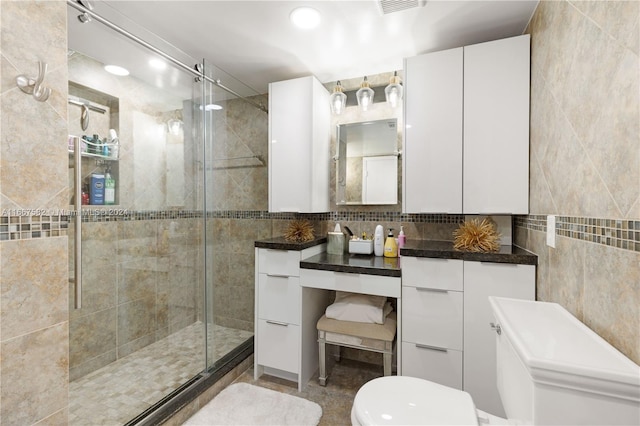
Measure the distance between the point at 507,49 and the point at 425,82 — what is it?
467 millimetres

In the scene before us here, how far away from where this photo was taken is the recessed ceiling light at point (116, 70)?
1.62 m

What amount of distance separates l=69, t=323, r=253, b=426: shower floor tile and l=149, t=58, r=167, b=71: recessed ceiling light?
1.78m

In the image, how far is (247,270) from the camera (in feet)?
8.13

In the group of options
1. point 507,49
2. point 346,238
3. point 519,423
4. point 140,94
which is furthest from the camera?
point 346,238

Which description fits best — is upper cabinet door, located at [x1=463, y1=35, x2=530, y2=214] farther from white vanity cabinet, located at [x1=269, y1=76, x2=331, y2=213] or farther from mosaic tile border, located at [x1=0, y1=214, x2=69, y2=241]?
mosaic tile border, located at [x1=0, y1=214, x2=69, y2=241]

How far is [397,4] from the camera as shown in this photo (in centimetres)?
150

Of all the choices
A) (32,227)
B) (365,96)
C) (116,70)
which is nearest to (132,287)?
(32,227)

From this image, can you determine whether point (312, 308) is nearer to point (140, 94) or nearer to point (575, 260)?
point (575, 260)

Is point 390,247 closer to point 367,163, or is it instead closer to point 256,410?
point 367,163

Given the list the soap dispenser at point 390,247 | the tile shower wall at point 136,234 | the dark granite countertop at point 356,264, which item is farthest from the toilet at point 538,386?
the tile shower wall at point 136,234

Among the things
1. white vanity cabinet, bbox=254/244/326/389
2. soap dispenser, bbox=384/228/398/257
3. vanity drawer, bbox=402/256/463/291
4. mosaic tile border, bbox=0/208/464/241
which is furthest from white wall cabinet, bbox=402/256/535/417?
white vanity cabinet, bbox=254/244/326/389

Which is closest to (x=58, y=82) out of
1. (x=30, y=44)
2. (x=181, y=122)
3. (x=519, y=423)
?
(x=30, y=44)

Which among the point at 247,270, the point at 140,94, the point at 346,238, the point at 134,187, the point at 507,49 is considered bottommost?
the point at 247,270

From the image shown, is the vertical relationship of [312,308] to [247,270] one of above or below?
below
